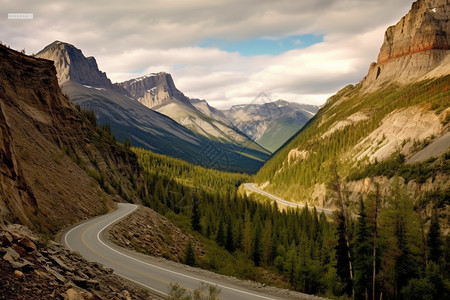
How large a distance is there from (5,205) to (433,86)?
15427 centimetres

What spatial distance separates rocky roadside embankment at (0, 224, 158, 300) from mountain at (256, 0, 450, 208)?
24.3 meters

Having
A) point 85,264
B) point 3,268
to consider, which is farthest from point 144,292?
point 3,268

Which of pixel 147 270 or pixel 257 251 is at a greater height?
pixel 147 270

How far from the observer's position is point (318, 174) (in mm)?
141125

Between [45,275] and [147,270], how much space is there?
10613 millimetres

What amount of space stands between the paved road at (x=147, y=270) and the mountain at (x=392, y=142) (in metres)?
17.5

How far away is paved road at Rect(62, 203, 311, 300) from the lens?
58.3 ft

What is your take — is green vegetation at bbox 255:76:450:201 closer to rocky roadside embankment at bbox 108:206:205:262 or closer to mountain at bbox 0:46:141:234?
rocky roadside embankment at bbox 108:206:205:262

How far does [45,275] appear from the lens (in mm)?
10609

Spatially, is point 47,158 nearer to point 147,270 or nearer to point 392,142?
point 147,270

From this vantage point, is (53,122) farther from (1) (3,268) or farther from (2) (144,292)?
(1) (3,268)

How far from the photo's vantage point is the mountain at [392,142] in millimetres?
86562

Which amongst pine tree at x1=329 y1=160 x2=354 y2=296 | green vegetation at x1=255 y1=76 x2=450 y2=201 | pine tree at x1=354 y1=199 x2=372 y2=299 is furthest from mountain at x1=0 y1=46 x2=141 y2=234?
green vegetation at x1=255 y1=76 x2=450 y2=201

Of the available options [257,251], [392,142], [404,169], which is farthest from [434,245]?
[392,142]
